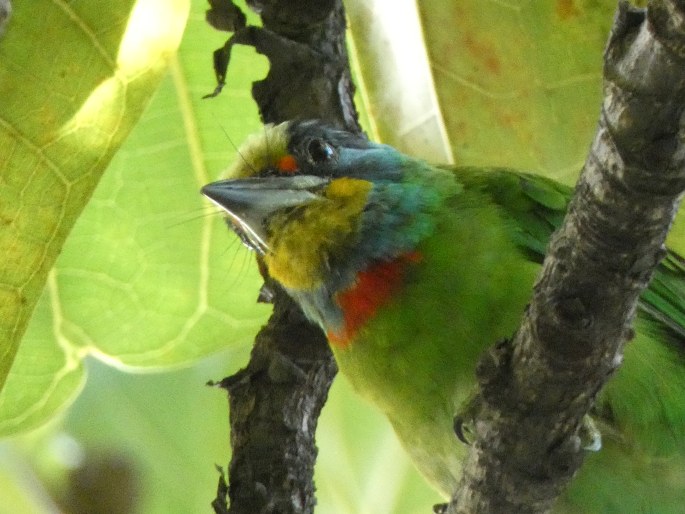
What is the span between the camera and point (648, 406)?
80.6 inches

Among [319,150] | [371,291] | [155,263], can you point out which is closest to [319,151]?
[319,150]

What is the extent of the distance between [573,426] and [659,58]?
25.6 inches

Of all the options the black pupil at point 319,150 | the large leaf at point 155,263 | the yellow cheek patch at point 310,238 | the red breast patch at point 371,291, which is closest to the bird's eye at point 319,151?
the black pupil at point 319,150

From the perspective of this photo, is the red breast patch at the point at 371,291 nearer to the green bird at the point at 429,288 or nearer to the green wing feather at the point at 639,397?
the green bird at the point at 429,288

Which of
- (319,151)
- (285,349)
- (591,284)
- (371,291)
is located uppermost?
(591,284)

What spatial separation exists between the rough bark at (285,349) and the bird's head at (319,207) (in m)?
0.11

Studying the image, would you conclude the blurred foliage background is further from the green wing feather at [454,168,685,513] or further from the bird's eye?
the bird's eye

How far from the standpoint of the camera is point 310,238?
2170 millimetres

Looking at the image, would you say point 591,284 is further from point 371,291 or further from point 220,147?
point 220,147

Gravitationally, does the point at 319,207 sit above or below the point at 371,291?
above

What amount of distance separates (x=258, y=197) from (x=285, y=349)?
36cm

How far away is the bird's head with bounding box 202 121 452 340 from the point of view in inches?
84.3

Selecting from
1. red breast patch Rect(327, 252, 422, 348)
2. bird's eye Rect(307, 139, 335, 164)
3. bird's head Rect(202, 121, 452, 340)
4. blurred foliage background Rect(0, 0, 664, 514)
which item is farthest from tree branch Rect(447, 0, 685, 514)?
blurred foliage background Rect(0, 0, 664, 514)

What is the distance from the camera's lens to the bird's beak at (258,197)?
6.88 ft
